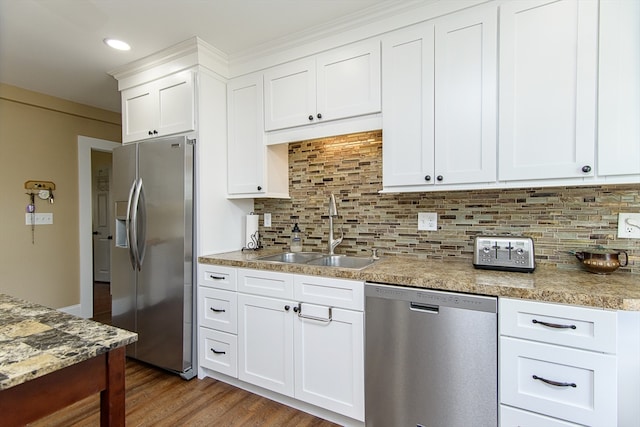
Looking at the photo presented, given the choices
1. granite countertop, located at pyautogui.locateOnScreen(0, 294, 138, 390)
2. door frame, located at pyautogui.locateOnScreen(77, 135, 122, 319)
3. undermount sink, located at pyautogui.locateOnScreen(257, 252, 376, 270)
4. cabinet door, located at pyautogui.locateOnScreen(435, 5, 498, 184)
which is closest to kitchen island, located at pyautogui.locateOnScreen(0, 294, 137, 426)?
granite countertop, located at pyautogui.locateOnScreen(0, 294, 138, 390)

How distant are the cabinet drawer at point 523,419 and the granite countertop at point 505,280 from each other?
49cm

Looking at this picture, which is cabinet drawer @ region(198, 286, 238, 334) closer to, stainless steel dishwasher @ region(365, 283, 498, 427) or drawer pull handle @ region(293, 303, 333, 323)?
drawer pull handle @ region(293, 303, 333, 323)

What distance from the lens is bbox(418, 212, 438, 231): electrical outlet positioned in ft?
6.83

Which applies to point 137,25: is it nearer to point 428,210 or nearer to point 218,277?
point 218,277

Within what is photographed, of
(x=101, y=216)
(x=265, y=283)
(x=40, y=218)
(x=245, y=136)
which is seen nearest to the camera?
(x=265, y=283)

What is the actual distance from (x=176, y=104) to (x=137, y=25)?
556mm

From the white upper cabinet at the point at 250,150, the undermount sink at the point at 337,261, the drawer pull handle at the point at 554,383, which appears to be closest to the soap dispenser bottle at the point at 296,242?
the undermount sink at the point at 337,261

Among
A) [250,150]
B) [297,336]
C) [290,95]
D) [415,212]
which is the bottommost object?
[297,336]

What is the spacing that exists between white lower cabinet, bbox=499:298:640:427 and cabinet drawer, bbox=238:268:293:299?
1.16m

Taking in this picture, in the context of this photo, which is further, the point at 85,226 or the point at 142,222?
the point at 85,226

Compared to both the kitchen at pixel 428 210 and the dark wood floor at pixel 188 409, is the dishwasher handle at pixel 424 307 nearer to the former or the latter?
the kitchen at pixel 428 210

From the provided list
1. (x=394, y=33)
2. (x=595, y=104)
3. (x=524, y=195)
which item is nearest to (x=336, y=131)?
(x=394, y=33)

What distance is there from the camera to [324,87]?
2133 millimetres

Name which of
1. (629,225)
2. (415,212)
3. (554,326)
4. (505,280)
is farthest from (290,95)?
(629,225)
